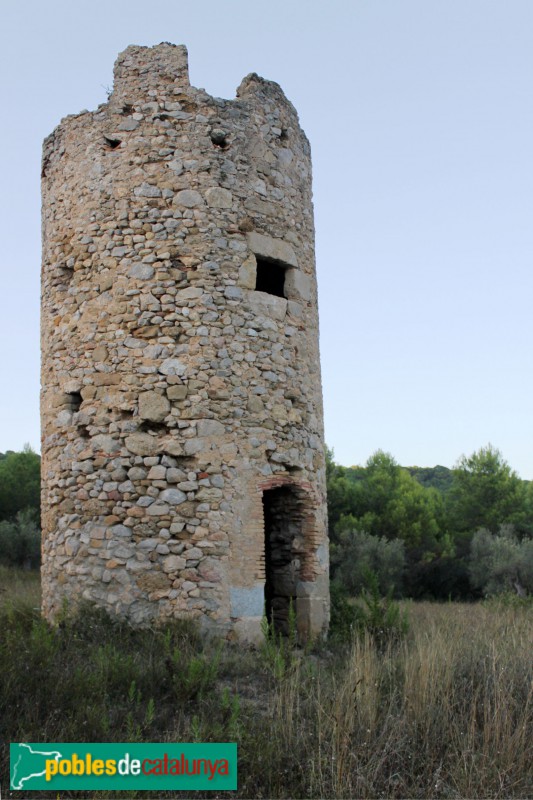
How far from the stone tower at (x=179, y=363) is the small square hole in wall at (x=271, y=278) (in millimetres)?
43

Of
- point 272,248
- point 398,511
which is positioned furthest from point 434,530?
point 272,248

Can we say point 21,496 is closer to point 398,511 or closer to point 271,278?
point 398,511

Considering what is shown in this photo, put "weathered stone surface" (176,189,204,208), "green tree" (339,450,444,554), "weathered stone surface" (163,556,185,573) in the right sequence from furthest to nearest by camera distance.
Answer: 1. "green tree" (339,450,444,554)
2. "weathered stone surface" (176,189,204,208)
3. "weathered stone surface" (163,556,185,573)

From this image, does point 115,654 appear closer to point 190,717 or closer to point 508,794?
point 190,717

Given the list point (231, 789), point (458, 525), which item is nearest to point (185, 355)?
point (231, 789)

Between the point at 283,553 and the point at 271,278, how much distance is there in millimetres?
3453

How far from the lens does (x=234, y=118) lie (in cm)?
834

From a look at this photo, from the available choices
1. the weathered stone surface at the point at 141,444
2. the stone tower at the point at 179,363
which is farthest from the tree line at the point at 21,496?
the weathered stone surface at the point at 141,444

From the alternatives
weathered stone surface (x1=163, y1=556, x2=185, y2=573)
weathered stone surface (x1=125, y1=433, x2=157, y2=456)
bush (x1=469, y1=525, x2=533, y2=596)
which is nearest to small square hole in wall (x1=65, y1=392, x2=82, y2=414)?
weathered stone surface (x1=125, y1=433, x2=157, y2=456)

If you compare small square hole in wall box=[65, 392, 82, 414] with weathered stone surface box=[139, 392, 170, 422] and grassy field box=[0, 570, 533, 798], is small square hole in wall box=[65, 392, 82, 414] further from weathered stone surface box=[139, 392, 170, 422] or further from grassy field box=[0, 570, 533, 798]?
grassy field box=[0, 570, 533, 798]

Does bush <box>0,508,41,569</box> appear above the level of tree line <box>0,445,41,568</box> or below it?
below

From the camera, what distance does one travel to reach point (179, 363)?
24.6ft

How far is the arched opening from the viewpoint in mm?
8281

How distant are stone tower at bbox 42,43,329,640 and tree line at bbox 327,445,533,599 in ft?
33.4
